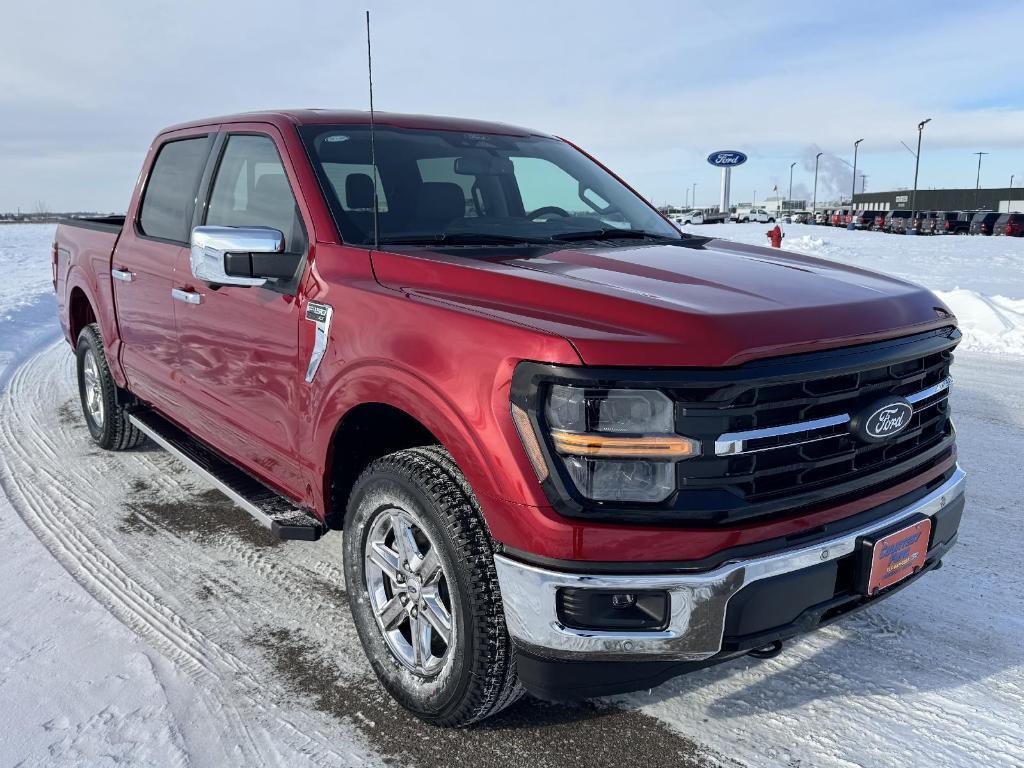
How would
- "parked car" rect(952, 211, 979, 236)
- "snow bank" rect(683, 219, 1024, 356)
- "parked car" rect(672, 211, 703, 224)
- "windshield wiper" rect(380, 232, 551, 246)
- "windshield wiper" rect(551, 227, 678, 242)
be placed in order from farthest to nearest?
"parked car" rect(672, 211, 703, 224) < "parked car" rect(952, 211, 979, 236) < "snow bank" rect(683, 219, 1024, 356) < "windshield wiper" rect(551, 227, 678, 242) < "windshield wiper" rect(380, 232, 551, 246)

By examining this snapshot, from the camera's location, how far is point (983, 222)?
121 ft

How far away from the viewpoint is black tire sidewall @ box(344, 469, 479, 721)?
2.23 metres

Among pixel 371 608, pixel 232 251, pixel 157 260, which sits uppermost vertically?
pixel 232 251

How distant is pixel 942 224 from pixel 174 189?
4244cm

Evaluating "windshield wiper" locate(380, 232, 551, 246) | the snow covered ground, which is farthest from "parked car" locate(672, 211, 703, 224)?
"windshield wiper" locate(380, 232, 551, 246)

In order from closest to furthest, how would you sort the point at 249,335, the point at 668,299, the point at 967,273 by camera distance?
the point at 668,299 → the point at 249,335 → the point at 967,273

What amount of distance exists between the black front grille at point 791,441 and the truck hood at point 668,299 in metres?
0.08

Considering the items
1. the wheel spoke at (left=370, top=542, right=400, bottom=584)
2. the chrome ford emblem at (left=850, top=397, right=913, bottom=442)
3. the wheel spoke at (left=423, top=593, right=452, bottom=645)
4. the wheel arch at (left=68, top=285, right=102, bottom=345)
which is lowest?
the wheel spoke at (left=423, top=593, right=452, bottom=645)

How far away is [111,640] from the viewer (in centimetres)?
302

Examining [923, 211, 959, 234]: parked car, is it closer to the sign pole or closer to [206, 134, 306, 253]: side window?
the sign pole

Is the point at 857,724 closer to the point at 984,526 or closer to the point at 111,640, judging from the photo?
the point at 984,526

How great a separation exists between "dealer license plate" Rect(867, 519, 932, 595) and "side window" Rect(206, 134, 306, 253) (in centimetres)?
212

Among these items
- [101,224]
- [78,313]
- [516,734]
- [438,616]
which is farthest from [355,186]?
[78,313]

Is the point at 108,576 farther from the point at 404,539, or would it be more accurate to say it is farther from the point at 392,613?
the point at 404,539
